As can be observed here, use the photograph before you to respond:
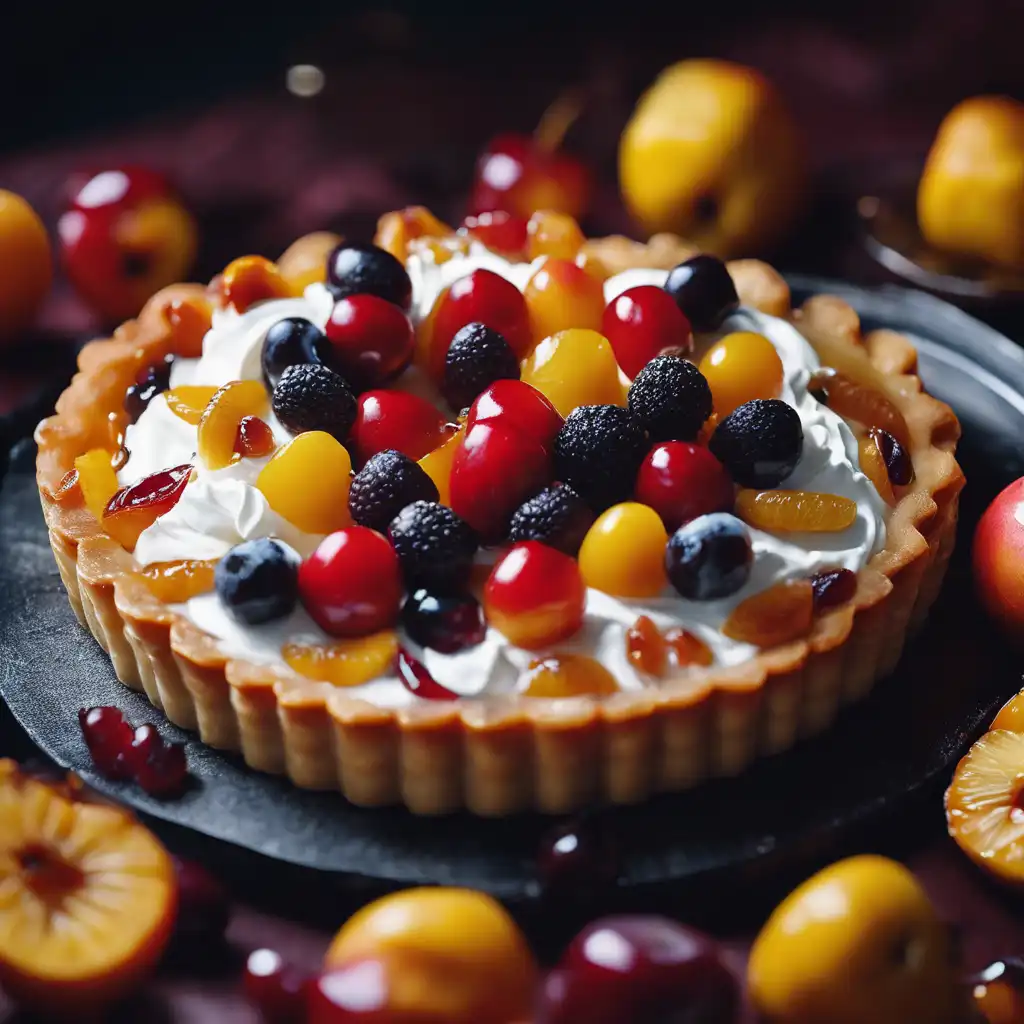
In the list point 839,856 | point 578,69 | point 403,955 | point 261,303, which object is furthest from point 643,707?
point 578,69

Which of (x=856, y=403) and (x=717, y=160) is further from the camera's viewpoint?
(x=717, y=160)

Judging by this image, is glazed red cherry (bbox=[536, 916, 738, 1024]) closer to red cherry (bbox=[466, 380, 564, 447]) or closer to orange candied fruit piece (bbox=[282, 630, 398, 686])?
orange candied fruit piece (bbox=[282, 630, 398, 686])

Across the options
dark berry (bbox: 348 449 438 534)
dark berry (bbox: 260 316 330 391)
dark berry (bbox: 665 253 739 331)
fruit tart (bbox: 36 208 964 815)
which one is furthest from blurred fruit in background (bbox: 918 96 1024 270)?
dark berry (bbox: 348 449 438 534)

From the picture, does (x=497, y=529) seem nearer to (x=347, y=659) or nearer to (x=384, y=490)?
(x=384, y=490)

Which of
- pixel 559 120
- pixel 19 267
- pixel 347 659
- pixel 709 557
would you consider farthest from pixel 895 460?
pixel 19 267

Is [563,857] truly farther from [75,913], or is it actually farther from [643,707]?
[75,913]

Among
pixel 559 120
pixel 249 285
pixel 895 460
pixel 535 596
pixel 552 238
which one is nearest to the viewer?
pixel 535 596
